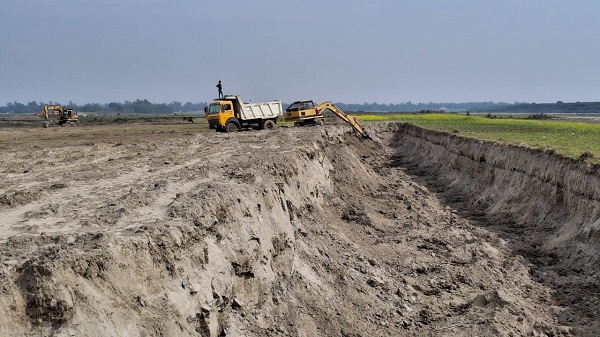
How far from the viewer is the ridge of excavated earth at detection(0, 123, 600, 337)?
6.55 m

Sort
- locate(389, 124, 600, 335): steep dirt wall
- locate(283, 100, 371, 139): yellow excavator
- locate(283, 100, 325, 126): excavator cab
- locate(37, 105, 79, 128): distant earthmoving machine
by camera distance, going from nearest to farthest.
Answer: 1. locate(389, 124, 600, 335): steep dirt wall
2. locate(283, 100, 371, 139): yellow excavator
3. locate(283, 100, 325, 126): excavator cab
4. locate(37, 105, 79, 128): distant earthmoving machine

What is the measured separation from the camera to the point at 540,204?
17.7 metres

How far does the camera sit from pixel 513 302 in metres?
11.2

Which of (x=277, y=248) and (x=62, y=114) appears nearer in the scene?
(x=277, y=248)

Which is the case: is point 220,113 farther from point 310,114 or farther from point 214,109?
point 310,114

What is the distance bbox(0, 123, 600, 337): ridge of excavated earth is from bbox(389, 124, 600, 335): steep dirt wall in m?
0.06

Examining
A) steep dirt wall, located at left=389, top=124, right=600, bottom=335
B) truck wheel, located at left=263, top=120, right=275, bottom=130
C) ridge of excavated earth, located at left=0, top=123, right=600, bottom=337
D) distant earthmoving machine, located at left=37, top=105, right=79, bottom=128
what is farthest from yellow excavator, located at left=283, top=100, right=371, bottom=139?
distant earthmoving machine, located at left=37, top=105, right=79, bottom=128

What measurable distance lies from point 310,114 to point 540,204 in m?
21.7

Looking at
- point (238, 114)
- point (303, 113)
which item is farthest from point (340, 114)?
point (238, 114)

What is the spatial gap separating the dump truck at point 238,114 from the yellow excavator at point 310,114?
156 cm

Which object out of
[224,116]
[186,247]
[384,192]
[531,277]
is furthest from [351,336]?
[224,116]

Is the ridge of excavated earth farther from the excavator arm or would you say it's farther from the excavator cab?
the excavator cab

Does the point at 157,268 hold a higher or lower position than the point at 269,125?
lower

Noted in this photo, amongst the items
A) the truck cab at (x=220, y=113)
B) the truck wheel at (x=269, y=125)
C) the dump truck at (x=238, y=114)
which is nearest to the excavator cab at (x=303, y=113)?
the dump truck at (x=238, y=114)
